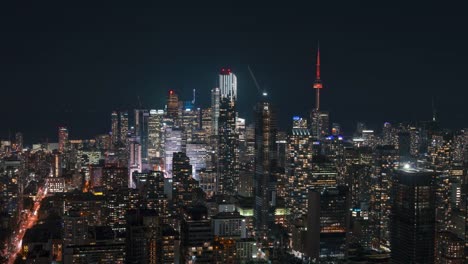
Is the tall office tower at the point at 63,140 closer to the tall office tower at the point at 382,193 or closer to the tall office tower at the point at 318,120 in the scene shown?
the tall office tower at the point at 318,120

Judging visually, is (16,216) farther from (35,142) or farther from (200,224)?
(35,142)

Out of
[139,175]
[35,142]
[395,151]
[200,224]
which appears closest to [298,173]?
[395,151]

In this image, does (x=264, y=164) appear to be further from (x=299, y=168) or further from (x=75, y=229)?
(x=75, y=229)

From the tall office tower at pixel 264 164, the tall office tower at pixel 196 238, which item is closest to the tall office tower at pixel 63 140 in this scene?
the tall office tower at pixel 264 164

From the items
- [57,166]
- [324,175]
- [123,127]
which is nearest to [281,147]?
[324,175]

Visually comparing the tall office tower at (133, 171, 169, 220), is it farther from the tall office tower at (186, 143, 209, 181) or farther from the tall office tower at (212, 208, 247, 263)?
the tall office tower at (186, 143, 209, 181)

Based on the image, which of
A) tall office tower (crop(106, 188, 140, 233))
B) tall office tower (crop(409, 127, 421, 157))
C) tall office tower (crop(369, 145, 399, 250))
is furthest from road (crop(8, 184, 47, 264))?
tall office tower (crop(409, 127, 421, 157))
